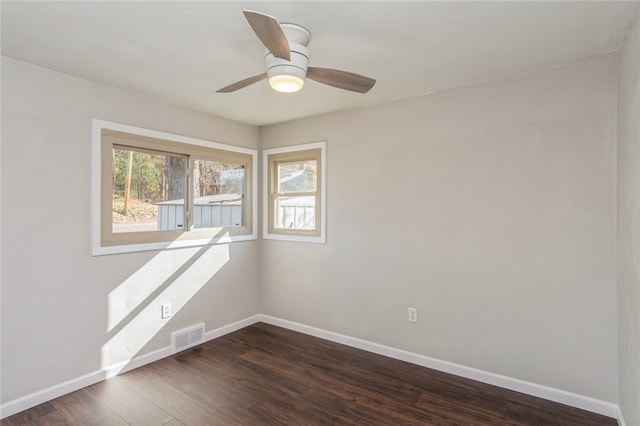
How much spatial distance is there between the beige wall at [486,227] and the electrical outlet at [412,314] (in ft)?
0.16

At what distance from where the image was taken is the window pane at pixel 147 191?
3024 millimetres

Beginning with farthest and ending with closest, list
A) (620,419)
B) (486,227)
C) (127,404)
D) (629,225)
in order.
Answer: (486,227)
(127,404)
(620,419)
(629,225)

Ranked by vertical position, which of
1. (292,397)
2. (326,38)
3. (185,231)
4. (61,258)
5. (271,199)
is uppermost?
(326,38)

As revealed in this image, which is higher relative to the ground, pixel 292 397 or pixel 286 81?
pixel 286 81

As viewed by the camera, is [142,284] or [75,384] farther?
[142,284]

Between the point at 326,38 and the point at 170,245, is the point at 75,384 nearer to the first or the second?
the point at 170,245

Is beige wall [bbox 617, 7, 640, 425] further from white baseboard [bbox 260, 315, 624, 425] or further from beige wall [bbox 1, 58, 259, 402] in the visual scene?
beige wall [bbox 1, 58, 259, 402]

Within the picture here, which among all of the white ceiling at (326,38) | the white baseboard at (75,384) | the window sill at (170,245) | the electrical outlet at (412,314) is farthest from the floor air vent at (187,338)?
the white ceiling at (326,38)

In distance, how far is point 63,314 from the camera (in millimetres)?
2633

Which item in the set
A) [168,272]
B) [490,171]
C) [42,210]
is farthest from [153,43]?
[490,171]

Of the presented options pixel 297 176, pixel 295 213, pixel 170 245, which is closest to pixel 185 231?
pixel 170 245

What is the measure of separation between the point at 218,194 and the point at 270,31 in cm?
266

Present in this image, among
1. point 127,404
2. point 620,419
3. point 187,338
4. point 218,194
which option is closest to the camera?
point 620,419

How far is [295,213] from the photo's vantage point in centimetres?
416
